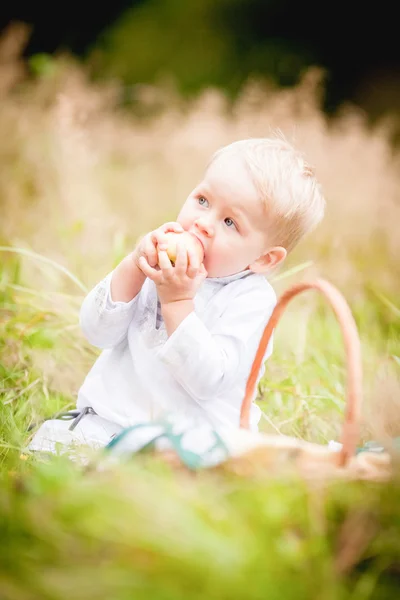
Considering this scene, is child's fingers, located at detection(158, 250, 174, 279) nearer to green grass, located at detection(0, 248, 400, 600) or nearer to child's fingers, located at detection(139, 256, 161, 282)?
child's fingers, located at detection(139, 256, 161, 282)

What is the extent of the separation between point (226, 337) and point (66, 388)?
31.0 inches

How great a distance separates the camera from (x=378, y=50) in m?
7.44

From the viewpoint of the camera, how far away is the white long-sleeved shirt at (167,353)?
157 centimetres

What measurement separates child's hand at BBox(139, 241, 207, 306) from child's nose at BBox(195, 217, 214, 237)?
0.25ft

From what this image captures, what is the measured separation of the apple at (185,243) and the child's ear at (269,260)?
17 cm

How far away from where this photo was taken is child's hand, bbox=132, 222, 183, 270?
151cm

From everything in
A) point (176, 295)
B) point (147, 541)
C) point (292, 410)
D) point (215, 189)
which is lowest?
point (292, 410)

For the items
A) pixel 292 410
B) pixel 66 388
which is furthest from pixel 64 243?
pixel 292 410

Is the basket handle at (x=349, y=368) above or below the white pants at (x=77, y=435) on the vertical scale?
above

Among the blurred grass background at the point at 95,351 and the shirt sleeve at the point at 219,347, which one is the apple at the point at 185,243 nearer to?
the shirt sleeve at the point at 219,347

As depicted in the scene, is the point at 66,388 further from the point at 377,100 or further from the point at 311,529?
the point at 377,100

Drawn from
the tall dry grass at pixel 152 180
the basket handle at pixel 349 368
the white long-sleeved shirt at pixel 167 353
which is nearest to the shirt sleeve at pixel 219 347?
the white long-sleeved shirt at pixel 167 353

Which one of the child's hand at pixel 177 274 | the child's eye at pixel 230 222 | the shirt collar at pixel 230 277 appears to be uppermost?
the child's eye at pixel 230 222

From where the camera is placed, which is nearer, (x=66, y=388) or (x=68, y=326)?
(x=66, y=388)
